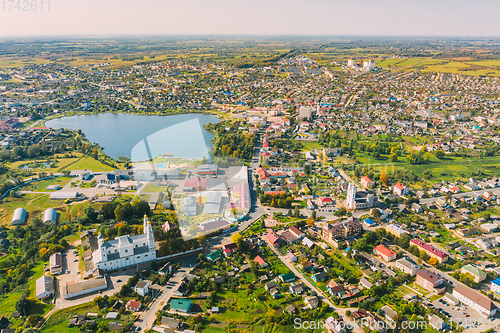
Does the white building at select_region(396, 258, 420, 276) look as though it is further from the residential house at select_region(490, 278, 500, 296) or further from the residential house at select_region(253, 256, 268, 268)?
the residential house at select_region(253, 256, 268, 268)

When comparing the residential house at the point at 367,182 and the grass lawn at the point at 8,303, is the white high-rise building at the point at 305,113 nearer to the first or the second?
the residential house at the point at 367,182

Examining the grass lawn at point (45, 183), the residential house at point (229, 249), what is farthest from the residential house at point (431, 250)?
the grass lawn at point (45, 183)

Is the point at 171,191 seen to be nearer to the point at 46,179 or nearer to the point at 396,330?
the point at 46,179

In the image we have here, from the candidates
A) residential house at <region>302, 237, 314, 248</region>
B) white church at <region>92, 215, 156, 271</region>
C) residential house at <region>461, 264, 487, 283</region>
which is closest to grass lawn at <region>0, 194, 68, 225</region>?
white church at <region>92, 215, 156, 271</region>

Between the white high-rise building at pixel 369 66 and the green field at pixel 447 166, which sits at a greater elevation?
the white high-rise building at pixel 369 66

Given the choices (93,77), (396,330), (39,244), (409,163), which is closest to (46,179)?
(39,244)

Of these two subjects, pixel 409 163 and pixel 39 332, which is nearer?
pixel 39 332
